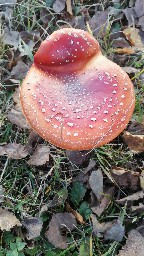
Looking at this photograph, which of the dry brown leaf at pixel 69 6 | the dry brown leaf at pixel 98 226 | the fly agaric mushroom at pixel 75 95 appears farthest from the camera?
the dry brown leaf at pixel 69 6

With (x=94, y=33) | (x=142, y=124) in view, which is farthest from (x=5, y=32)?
(x=142, y=124)

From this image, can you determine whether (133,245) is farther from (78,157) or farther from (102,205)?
(78,157)

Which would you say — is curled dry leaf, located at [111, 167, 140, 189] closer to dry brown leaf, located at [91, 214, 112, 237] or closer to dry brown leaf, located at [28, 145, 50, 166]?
dry brown leaf, located at [91, 214, 112, 237]

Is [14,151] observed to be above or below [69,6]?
below

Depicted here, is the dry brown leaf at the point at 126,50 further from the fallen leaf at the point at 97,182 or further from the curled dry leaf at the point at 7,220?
the curled dry leaf at the point at 7,220

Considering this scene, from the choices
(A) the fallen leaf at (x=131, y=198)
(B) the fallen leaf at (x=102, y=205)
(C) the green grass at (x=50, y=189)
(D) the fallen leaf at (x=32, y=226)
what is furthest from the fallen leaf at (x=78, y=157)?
(D) the fallen leaf at (x=32, y=226)

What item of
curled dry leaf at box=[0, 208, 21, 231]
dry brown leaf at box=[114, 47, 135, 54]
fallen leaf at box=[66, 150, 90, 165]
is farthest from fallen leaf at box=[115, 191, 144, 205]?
dry brown leaf at box=[114, 47, 135, 54]

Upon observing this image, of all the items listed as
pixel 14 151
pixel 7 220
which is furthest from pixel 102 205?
pixel 14 151
